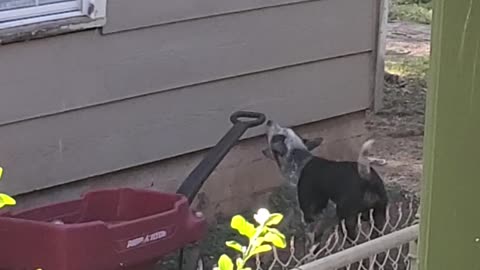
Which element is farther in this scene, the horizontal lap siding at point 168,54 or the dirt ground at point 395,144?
the dirt ground at point 395,144

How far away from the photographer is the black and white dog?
15.8 feet

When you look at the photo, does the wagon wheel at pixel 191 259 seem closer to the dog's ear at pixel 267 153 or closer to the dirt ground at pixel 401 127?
the dog's ear at pixel 267 153

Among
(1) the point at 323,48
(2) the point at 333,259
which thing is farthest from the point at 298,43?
(2) the point at 333,259

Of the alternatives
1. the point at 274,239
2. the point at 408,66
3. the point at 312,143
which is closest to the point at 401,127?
the point at 408,66

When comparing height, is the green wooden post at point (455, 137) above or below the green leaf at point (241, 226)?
above

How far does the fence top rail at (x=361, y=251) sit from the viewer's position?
8.48 feet

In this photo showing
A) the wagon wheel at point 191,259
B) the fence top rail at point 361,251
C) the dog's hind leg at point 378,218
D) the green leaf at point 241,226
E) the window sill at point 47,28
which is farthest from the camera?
the dog's hind leg at point 378,218

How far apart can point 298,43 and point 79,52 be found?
4.08 ft

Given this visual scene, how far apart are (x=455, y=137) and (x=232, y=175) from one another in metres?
4.53

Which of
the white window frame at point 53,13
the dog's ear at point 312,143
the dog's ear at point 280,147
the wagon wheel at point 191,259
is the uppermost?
the white window frame at point 53,13

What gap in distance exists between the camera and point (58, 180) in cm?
439

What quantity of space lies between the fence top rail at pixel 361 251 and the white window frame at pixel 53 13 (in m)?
1.75

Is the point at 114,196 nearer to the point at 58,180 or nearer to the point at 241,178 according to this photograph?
the point at 58,180

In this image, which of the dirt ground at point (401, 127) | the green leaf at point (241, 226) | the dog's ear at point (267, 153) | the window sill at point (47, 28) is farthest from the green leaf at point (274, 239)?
the dirt ground at point (401, 127)
